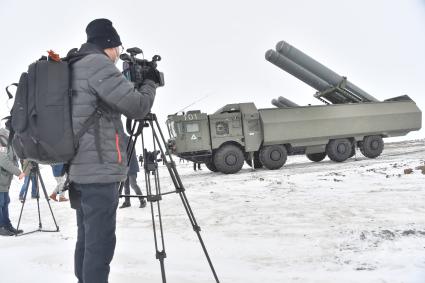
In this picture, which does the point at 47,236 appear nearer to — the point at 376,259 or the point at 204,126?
the point at 376,259

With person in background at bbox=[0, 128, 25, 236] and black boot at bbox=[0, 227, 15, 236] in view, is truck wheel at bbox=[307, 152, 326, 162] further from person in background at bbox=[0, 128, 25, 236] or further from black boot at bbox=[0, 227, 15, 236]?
black boot at bbox=[0, 227, 15, 236]

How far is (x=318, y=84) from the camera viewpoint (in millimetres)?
14234

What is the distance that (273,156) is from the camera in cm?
1283

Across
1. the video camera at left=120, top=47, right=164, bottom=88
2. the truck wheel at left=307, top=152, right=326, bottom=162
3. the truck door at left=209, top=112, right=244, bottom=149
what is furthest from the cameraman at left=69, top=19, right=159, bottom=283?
the truck wheel at left=307, top=152, right=326, bottom=162

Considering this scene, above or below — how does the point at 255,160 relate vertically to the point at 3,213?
above

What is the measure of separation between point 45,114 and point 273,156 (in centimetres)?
1128

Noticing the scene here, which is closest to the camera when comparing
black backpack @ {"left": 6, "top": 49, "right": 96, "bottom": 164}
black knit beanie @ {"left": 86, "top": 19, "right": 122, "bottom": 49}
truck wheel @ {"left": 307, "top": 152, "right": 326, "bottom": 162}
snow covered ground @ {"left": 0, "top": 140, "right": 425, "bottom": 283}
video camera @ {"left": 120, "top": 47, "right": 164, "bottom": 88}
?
black backpack @ {"left": 6, "top": 49, "right": 96, "bottom": 164}

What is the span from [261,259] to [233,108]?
9.61m

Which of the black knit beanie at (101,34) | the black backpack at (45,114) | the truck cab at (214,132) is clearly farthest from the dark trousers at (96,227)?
the truck cab at (214,132)

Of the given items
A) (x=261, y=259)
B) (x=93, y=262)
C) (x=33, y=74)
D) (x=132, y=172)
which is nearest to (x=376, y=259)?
(x=261, y=259)

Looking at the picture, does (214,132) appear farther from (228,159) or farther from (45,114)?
(45,114)

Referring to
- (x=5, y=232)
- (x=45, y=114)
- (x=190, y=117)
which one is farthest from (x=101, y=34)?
(x=190, y=117)

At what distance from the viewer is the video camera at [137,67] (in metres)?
2.47

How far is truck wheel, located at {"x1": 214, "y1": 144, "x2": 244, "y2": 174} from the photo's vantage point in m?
12.2
